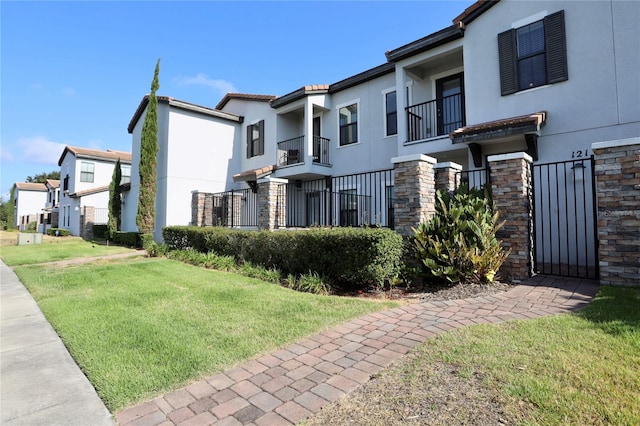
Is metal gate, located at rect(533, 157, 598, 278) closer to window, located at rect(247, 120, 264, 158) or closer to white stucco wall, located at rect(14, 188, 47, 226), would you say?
window, located at rect(247, 120, 264, 158)

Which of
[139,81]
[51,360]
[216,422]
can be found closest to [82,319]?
[51,360]

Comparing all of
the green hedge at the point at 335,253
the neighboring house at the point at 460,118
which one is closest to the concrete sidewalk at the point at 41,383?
the green hedge at the point at 335,253

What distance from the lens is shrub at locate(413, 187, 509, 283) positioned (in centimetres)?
604

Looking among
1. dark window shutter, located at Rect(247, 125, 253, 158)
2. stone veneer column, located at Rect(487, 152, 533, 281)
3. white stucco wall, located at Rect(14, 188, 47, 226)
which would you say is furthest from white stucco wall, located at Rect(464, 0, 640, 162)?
white stucco wall, located at Rect(14, 188, 47, 226)

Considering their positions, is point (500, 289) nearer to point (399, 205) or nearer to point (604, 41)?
point (399, 205)

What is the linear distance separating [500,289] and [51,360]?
6.73 meters

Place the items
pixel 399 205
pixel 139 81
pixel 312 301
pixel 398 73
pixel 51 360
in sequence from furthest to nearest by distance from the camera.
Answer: pixel 139 81, pixel 398 73, pixel 399 205, pixel 312 301, pixel 51 360

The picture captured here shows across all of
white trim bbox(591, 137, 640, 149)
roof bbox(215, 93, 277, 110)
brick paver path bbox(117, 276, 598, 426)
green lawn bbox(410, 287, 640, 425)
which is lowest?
brick paver path bbox(117, 276, 598, 426)

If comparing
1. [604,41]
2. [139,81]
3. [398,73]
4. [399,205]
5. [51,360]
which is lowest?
[51,360]

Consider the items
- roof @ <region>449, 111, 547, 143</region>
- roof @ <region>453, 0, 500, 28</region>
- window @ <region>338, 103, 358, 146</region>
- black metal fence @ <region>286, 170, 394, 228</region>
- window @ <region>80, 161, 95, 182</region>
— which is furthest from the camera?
window @ <region>80, 161, 95, 182</region>

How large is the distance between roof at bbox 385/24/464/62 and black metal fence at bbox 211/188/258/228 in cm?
855

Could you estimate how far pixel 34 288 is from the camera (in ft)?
23.9

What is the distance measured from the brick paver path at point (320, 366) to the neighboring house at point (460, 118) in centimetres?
305

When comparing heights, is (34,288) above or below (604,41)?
below
